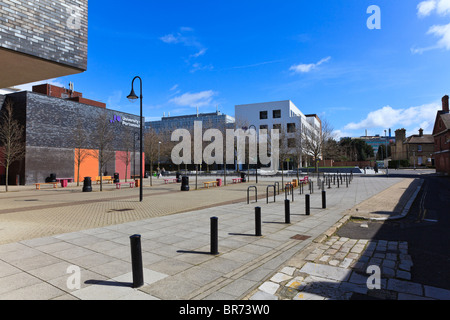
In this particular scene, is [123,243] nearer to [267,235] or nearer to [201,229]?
[201,229]

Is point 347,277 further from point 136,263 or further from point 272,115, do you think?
point 272,115

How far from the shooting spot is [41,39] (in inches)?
362

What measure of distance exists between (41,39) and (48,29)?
0.59 meters

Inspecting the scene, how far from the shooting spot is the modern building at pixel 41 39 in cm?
838

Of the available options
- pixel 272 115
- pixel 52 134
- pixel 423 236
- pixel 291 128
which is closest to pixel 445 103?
pixel 291 128

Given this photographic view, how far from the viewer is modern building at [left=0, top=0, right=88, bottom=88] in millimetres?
8383

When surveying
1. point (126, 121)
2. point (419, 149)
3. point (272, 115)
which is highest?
point (272, 115)

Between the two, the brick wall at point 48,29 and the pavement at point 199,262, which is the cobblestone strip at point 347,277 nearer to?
the pavement at point 199,262

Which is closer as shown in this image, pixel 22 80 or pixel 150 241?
pixel 150 241

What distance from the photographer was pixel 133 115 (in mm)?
43656

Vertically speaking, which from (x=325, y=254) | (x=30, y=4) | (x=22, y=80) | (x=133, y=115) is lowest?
(x=325, y=254)

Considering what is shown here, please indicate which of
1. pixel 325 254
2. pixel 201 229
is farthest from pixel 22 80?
pixel 325 254
